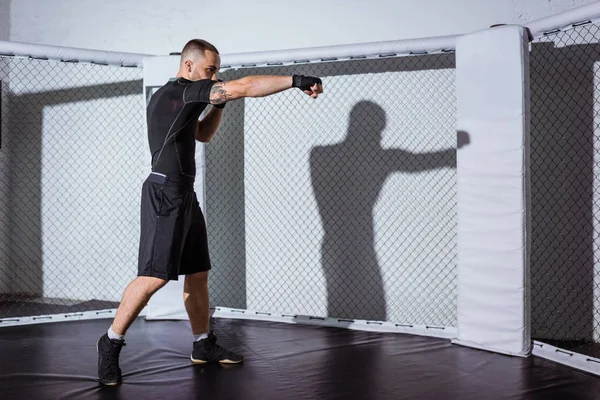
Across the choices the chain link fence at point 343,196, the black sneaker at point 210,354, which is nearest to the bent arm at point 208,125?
the black sneaker at point 210,354

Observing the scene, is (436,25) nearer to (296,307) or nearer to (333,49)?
(333,49)

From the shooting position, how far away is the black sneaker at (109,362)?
9.00ft

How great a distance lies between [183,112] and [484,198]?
1663mm

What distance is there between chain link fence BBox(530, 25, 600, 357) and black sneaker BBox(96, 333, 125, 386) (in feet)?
8.13

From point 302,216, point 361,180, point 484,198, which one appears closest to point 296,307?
point 302,216

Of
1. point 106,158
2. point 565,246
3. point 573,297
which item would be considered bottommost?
point 573,297

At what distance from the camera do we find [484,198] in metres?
3.30

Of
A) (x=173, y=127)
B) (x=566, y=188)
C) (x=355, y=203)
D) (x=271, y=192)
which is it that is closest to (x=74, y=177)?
(x=271, y=192)

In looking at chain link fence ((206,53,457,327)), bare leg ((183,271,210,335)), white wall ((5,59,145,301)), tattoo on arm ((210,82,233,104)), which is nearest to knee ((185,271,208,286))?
bare leg ((183,271,210,335))

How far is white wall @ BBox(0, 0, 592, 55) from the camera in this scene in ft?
12.8

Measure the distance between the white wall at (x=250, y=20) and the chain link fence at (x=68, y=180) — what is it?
0.95 feet

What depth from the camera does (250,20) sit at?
4.43m

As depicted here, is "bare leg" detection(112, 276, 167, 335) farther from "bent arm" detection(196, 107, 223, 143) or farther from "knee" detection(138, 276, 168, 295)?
"bent arm" detection(196, 107, 223, 143)

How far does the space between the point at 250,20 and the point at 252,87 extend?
2093 mm
